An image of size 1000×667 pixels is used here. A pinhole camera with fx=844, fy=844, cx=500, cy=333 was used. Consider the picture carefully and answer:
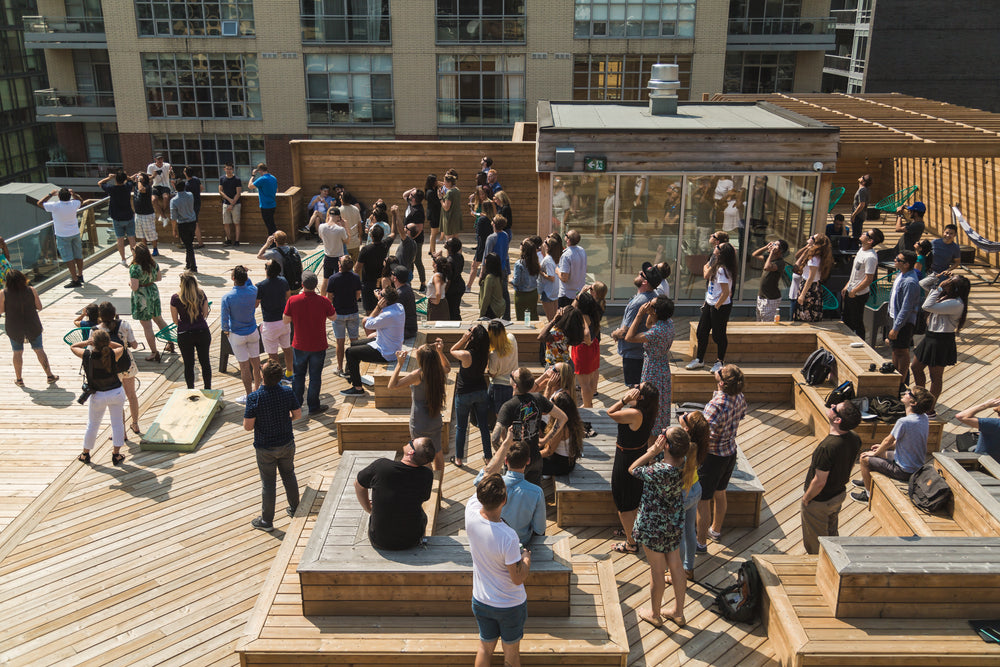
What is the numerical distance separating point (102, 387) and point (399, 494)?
4.26 meters

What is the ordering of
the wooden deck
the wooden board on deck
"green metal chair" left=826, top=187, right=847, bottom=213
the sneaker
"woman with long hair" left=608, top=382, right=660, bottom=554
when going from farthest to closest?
1. "green metal chair" left=826, top=187, right=847, bottom=213
2. the wooden board on deck
3. the sneaker
4. "woman with long hair" left=608, top=382, right=660, bottom=554
5. the wooden deck

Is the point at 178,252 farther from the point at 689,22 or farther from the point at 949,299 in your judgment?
the point at 689,22


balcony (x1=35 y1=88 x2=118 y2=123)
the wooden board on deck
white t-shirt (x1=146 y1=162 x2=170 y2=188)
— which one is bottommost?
the wooden board on deck

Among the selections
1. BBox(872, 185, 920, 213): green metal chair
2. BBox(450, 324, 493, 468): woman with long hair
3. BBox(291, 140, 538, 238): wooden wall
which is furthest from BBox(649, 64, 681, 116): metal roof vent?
BBox(450, 324, 493, 468): woman with long hair

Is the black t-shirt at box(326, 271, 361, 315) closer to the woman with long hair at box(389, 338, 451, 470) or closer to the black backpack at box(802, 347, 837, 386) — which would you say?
the woman with long hair at box(389, 338, 451, 470)

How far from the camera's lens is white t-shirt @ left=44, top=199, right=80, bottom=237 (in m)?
14.2

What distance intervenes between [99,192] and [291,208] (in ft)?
90.6

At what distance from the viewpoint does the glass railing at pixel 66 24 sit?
37.3 meters

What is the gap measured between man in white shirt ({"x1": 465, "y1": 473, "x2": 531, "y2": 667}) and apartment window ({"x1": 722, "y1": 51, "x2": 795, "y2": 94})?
35369mm

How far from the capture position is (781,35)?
117ft

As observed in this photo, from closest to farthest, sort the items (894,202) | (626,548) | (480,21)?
(626,548)
(894,202)
(480,21)

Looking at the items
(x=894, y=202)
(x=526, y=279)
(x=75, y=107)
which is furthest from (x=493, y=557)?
(x=75, y=107)

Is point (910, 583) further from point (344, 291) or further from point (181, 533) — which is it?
point (344, 291)

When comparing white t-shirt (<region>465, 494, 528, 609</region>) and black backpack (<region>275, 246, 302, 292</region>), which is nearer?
white t-shirt (<region>465, 494, 528, 609</region>)
